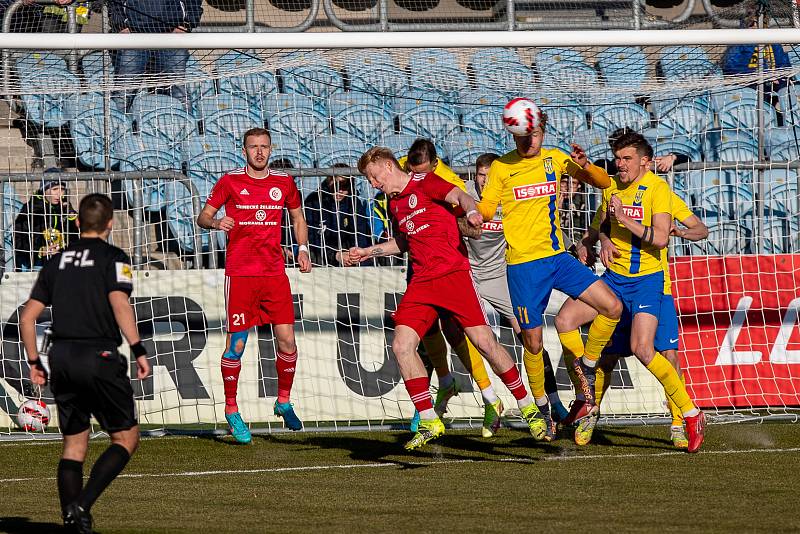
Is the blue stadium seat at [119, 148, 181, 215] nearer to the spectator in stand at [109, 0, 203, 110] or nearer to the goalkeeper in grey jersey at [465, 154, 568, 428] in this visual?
the spectator in stand at [109, 0, 203, 110]

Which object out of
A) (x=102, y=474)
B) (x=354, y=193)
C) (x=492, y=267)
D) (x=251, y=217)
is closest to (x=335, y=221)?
(x=354, y=193)

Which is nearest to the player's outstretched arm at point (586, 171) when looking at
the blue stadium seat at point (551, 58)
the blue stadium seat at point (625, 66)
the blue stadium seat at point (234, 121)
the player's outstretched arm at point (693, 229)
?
the player's outstretched arm at point (693, 229)

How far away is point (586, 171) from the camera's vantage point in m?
8.41

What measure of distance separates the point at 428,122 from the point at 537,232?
16.1 feet

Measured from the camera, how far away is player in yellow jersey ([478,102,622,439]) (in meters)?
8.52

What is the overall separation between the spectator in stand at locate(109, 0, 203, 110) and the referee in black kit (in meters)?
5.49

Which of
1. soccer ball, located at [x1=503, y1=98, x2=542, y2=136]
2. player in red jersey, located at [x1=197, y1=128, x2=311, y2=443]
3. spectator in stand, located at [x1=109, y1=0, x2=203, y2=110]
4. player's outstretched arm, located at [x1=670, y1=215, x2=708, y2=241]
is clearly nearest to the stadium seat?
spectator in stand, located at [x1=109, y1=0, x2=203, y2=110]

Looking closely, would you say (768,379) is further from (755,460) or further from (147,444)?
(147,444)

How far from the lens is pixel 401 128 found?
13219 mm

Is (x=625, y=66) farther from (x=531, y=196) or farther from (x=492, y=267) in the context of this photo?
(x=531, y=196)

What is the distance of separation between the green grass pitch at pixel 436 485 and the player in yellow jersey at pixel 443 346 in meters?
0.38

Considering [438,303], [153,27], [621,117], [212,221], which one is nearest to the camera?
[438,303]

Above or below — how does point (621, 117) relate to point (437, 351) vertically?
above

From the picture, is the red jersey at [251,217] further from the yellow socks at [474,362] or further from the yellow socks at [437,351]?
the yellow socks at [474,362]
